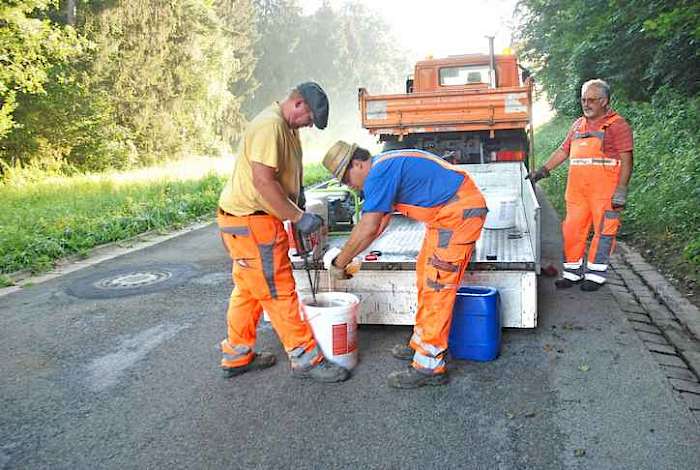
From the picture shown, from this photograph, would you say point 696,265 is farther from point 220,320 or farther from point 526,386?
point 220,320

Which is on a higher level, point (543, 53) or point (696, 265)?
point (543, 53)

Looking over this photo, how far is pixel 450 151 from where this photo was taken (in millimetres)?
9344

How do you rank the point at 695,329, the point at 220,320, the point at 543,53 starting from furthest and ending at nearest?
the point at 543,53 < the point at 220,320 < the point at 695,329

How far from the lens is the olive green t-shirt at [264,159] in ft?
11.0

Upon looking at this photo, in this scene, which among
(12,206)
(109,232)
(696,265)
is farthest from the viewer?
(12,206)

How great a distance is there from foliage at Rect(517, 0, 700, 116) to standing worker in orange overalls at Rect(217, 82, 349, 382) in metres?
4.69

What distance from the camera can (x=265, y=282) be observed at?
356cm

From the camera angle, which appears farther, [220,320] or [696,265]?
[696,265]

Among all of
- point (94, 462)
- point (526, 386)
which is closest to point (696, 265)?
point (526, 386)

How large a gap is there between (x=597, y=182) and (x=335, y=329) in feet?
9.74

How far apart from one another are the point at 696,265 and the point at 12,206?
11.9 metres

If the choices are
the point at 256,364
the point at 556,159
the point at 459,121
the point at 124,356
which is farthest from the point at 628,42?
the point at 124,356

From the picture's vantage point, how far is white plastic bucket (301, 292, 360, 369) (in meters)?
3.77

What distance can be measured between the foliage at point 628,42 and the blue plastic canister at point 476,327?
4222 millimetres
